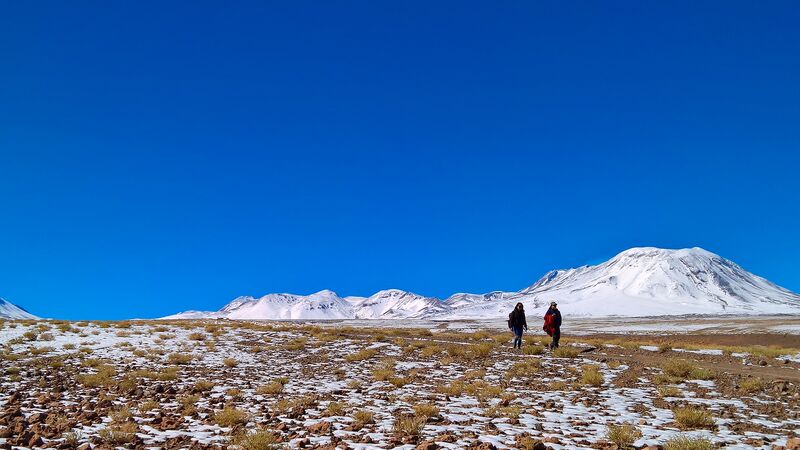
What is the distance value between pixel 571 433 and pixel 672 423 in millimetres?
2367

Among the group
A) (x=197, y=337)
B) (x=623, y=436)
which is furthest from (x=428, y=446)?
(x=197, y=337)

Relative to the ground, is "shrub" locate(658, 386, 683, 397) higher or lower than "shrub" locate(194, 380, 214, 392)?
lower

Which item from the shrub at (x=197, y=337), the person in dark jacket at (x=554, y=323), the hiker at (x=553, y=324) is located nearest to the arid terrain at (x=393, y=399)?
the person in dark jacket at (x=554, y=323)

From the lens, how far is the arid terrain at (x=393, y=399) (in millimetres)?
9156

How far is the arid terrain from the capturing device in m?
9.16

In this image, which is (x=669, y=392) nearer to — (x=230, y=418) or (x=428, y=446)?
(x=428, y=446)

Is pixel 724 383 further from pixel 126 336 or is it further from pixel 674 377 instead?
pixel 126 336

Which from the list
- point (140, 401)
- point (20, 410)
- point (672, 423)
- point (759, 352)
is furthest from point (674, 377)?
point (20, 410)

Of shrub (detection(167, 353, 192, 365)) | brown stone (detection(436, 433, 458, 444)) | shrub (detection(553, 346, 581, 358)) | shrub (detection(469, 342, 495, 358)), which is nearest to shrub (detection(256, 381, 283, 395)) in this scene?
brown stone (detection(436, 433, 458, 444))

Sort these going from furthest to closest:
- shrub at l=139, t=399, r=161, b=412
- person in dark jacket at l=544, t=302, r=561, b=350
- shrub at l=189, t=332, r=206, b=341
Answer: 1. shrub at l=189, t=332, r=206, b=341
2. person in dark jacket at l=544, t=302, r=561, b=350
3. shrub at l=139, t=399, r=161, b=412

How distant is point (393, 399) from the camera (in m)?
13.1

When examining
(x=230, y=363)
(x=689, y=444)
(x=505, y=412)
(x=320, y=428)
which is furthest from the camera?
(x=230, y=363)

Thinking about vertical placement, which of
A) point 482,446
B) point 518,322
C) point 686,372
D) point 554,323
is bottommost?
point 482,446

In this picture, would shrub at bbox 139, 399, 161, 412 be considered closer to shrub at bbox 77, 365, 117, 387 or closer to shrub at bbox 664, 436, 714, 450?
shrub at bbox 77, 365, 117, 387
